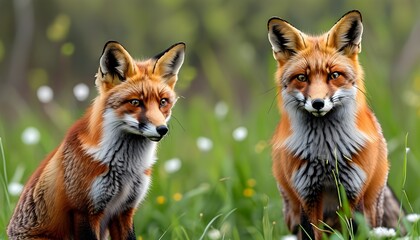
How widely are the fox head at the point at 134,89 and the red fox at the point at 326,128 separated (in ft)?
2.25

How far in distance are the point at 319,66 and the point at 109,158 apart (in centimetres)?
138

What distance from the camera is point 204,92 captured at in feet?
45.5

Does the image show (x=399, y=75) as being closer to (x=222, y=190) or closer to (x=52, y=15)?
(x=222, y=190)

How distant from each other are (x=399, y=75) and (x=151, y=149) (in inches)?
243

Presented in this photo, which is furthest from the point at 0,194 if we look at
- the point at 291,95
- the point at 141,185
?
the point at 291,95

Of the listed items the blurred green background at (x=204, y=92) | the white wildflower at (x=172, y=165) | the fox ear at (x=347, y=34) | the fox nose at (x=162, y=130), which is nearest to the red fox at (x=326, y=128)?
the fox ear at (x=347, y=34)

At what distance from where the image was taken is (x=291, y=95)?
5.22 m

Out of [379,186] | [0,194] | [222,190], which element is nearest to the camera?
[379,186]

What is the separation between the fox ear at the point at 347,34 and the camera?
17.0 feet

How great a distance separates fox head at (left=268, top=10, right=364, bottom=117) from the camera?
16.6ft

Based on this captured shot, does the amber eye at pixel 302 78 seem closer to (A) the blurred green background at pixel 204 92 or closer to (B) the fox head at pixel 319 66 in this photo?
(B) the fox head at pixel 319 66

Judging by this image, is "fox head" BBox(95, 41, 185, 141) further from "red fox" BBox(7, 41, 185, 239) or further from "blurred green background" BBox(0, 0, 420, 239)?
"blurred green background" BBox(0, 0, 420, 239)

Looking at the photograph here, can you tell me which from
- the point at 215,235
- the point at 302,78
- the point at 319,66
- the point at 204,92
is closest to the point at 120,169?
the point at 215,235

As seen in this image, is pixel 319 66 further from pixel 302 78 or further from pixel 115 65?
pixel 115 65
